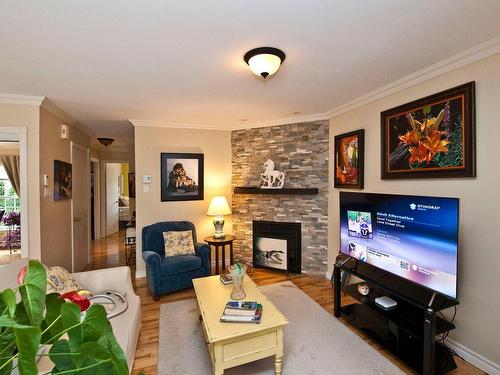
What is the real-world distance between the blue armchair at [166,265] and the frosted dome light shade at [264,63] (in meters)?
2.40

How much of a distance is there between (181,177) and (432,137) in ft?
10.7

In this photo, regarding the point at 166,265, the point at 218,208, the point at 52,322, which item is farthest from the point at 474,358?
the point at 218,208

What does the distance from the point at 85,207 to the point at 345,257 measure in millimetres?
4346

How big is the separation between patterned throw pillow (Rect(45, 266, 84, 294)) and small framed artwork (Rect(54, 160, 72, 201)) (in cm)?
153

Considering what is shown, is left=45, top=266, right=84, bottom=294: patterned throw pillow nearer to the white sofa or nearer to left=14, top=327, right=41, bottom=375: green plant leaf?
the white sofa

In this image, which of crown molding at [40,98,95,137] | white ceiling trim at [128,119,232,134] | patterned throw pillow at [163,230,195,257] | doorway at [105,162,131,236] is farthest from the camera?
doorway at [105,162,131,236]

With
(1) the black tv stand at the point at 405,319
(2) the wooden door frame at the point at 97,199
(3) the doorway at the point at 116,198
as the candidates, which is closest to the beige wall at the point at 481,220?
(1) the black tv stand at the point at 405,319

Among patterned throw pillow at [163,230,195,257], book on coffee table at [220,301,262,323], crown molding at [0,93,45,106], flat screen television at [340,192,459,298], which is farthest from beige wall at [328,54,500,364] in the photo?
crown molding at [0,93,45,106]

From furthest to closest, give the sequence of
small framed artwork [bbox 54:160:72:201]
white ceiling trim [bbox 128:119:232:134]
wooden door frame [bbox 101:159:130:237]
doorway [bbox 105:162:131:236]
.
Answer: doorway [bbox 105:162:131:236] → wooden door frame [bbox 101:159:130:237] → white ceiling trim [bbox 128:119:232:134] → small framed artwork [bbox 54:160:72:201]

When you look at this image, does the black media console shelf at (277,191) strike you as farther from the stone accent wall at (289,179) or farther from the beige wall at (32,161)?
the beige wall at (32,161)

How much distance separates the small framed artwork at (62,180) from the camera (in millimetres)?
3357

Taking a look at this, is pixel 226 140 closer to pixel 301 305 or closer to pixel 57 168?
pixel 57 168

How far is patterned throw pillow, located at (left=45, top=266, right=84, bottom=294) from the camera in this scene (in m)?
2.00

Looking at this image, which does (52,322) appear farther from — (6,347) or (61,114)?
(61,114)
